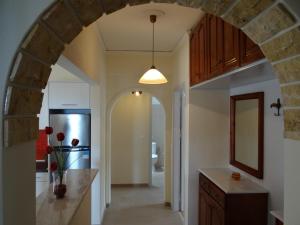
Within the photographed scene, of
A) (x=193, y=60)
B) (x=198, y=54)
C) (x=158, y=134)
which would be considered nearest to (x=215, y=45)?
(x=198, y=54)

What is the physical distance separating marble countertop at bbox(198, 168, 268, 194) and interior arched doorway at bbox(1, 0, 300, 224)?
4.88ft

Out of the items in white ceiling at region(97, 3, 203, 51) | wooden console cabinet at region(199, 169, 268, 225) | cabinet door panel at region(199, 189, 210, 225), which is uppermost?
white ceiling at region(97, 3, 203, 51)

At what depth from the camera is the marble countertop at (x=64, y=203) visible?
1.90 m

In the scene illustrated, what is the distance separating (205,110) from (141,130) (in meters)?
2.91

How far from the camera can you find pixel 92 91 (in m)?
4.11

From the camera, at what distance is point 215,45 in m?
2.66

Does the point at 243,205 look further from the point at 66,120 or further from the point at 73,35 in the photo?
the point at 66,120

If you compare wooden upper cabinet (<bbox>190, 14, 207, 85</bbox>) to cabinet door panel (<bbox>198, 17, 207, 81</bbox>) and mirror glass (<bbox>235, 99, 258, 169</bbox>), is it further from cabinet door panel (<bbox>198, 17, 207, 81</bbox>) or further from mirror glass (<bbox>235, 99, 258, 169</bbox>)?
mirror glass (<bbox>235, 99, 258, 169</bbox>)

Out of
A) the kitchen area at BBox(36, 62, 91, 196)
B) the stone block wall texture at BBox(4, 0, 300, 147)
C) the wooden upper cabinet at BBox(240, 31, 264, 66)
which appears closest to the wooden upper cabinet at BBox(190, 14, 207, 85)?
the wooden upper cabinet at BBox(240, 31, 264, 66)

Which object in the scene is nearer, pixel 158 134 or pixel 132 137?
pixel 132 137

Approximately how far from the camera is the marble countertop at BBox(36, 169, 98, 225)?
1.90 m

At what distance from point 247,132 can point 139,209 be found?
2.67 m

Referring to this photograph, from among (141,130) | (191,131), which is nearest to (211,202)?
(191,131)

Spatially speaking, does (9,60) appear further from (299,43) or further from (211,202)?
(211,202)
